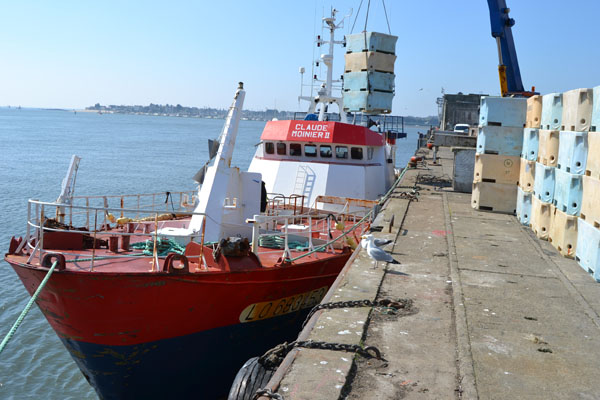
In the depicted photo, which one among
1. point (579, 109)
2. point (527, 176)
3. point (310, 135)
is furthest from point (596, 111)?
point (310, 135)

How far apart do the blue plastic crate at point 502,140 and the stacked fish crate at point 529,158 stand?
2.90 feet

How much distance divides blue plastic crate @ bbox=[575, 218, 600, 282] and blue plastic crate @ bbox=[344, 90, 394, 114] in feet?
34.3

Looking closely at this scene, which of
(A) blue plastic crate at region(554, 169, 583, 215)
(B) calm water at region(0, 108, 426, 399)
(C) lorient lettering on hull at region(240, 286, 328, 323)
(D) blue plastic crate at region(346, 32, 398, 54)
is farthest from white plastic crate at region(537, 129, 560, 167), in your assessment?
(B) calm water at region(0, 108, 426, 399)

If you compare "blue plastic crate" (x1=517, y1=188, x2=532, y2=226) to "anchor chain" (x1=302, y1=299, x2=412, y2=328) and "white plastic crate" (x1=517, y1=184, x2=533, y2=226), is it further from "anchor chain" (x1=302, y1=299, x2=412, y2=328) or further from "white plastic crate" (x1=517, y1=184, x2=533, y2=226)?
"anchor chain" (x1=302, y1=299, x2=412, y2=328)

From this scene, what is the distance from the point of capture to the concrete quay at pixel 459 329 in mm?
4730

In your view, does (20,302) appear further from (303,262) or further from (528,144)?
(528,144)

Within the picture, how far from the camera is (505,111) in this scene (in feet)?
45.2

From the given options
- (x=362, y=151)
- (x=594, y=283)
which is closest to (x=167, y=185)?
(x=362, y=151)

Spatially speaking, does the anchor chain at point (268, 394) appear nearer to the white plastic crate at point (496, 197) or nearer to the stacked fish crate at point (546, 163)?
the stacked fish crate at point (546, 163)

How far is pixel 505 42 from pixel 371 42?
16.0 metres

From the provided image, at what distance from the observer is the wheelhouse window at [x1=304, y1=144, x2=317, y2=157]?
15.0 meters

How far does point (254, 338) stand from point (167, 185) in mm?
30912

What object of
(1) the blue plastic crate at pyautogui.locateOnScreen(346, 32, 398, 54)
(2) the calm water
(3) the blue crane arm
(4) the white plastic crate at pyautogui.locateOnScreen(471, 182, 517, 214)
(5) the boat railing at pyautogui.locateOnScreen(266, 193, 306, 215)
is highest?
(3) the blue crane arm

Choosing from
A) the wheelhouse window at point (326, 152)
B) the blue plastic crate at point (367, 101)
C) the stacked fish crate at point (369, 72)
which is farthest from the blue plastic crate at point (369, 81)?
the wheelhouse window at point (326, 152)
